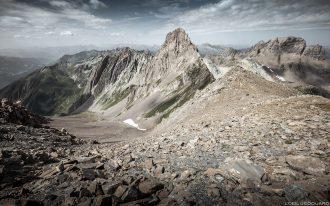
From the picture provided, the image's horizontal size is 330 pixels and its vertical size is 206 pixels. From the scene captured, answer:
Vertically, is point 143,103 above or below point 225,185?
below

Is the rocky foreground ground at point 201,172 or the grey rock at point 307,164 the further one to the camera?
the grey rock at point 307,164

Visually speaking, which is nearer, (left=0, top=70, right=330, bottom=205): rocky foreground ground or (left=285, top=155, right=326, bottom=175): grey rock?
(left=0, top=70, right=330, bottom=205): rocky foreground ground

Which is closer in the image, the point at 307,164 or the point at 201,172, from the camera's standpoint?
the point at 307,164

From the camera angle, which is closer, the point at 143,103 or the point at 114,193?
the point at 114,193

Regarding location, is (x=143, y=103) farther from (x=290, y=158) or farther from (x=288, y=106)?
(x=290, y=158)

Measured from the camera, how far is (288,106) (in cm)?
2669

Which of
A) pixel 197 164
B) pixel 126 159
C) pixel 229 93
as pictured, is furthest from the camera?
pixel 229 93

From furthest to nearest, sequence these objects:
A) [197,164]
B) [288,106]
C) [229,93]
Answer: [229,93] < [288,106] < [197,164]

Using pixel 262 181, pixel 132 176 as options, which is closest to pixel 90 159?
pixel 132 176

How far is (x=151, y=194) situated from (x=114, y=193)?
1714 millimetres

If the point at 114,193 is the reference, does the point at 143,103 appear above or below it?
below

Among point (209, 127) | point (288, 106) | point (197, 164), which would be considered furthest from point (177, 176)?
point (288, 106)

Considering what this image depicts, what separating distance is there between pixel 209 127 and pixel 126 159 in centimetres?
1029

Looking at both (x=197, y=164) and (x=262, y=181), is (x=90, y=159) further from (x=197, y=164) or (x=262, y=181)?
(x=262, y=181)
